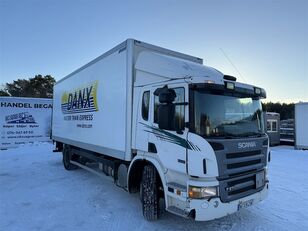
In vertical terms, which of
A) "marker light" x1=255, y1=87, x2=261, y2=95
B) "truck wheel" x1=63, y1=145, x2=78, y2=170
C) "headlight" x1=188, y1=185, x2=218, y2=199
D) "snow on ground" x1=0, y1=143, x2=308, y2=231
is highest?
"marker light" x1=255, y1=87, x2=261, y2=95

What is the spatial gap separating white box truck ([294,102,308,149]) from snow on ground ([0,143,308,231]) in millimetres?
9705

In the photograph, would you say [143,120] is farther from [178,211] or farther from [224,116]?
[178,211]

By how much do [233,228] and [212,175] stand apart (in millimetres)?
1415

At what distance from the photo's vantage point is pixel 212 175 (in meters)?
3.82

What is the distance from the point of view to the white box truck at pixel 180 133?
3.89 m

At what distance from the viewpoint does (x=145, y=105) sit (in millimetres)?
4984

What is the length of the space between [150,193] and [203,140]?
5.61 feet

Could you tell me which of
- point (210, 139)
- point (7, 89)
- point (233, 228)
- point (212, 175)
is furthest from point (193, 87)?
point (7, 89)

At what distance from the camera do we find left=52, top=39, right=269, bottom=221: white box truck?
389 centimetres

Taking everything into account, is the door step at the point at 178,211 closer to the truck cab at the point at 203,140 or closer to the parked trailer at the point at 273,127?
the truck cab at the point at 203,140

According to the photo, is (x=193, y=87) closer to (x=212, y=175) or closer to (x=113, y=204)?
(x=212, y=175)

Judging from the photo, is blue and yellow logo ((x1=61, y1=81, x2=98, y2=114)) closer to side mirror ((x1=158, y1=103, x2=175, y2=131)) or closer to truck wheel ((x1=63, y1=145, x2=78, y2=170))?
truck wheel ((x1=63, y1=145, x2=78, y2=170))

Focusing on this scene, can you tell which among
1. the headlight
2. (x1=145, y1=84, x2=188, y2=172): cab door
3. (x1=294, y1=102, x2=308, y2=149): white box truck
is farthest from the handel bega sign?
(x1=294, y1=102, x2=308, y2=149): white box truck

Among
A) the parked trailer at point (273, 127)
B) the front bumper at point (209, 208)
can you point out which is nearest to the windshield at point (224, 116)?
the front bumper at point (209, 208)
